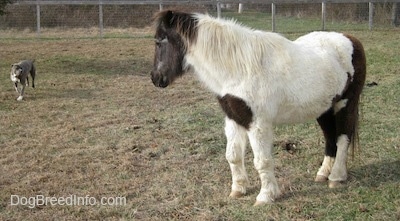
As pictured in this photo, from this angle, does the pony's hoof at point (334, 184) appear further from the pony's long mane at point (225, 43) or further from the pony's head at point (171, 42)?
the pony's head at point (171, 42)

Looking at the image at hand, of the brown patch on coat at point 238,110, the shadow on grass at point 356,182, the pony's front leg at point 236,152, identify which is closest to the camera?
the brown patch on coat at point 238,110

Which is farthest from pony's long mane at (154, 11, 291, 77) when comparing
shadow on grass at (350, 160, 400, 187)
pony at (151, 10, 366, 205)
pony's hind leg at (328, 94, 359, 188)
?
shadow on grass at (350, 160, 400, 187)

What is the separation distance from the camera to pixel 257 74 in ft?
12.5

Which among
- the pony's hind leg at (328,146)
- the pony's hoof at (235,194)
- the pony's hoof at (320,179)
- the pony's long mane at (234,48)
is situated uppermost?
the pony's long mane at (234,48)

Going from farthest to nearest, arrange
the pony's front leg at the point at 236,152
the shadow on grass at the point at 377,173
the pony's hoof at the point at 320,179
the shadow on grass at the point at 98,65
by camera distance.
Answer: the shadow on grass at the point at 98,65 → the pony's hoof at the point at 320,179 → the shadow on grass at the point at 377,173 → the pony's front leg at the point at 236,152

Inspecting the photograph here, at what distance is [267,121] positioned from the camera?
3.85 metres

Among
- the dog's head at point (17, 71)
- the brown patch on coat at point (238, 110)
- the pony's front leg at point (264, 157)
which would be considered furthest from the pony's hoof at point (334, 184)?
the dog's head at point (17, 71)

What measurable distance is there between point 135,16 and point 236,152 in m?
18.7

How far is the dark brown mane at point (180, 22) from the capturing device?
13.0 feet

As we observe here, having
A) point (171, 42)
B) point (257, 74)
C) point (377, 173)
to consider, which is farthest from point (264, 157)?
point (377, 173)

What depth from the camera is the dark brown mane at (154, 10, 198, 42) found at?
396cm

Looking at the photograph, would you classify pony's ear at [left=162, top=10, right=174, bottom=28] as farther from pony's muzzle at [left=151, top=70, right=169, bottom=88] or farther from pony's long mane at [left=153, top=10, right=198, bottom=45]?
pony's muzzle at [left=151, top=70, right=169, bottom=88]

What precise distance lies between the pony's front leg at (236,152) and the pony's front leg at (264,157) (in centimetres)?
16

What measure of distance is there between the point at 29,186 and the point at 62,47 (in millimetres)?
11995
